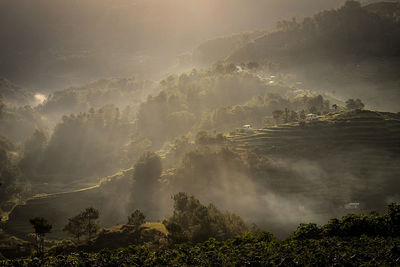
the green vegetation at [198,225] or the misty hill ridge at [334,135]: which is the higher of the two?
the misty hill ridge at [334,135]

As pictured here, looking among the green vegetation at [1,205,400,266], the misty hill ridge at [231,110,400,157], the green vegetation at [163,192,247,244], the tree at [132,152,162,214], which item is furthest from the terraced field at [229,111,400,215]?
the green vegetation at [1,205,400,266]

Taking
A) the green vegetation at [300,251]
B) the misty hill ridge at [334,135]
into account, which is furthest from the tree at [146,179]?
the green vegetation at [300,251]

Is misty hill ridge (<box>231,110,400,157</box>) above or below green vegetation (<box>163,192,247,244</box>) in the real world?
above

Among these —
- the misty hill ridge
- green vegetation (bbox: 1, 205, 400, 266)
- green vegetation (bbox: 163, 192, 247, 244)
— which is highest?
the misty hill ridge

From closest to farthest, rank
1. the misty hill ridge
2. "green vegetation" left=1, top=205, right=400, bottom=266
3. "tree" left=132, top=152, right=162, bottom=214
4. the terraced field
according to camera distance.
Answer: "green vegetation" left=1, top=205, right=400, bottom=266 < the terraced field < the misty hill ridge < "tree" left=132, top=152, right=162, bottom=214

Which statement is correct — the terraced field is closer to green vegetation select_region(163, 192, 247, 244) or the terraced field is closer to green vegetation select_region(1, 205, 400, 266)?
green vegetation select_region(163, 192, 247, 244)

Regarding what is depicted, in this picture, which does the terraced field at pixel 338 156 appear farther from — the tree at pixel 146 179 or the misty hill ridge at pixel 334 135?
the tree at pixel 146 179

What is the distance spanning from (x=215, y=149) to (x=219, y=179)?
2518cm

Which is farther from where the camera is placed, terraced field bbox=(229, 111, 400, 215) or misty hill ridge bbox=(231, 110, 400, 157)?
misty hill ridge bbox=(231, 110, 400, 157)

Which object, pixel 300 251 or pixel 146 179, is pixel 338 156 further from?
pixel 300 251

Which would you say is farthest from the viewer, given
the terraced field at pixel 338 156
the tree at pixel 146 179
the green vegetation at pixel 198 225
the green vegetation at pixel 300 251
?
the tree at pixel 146 179

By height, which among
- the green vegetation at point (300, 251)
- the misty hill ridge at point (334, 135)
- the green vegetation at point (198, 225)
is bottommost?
the green vegetation at point (198, 225)

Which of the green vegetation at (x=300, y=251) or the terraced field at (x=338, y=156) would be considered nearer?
the green vegetation at (x=300, y=251)

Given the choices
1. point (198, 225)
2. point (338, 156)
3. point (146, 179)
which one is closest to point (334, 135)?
point (338, 156)
